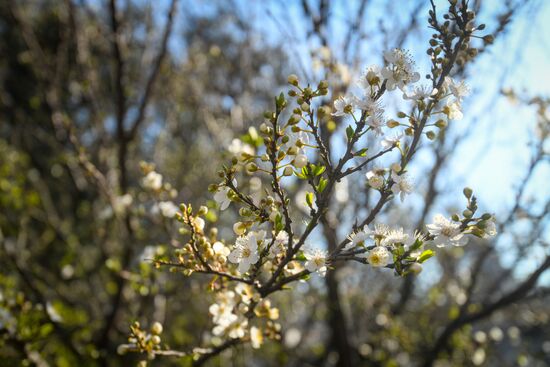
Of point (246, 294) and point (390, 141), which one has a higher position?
point (390, 141)

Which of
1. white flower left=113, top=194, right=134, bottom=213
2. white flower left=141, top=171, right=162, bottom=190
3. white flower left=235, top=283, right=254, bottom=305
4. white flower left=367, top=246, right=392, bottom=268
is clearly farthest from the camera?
white flower left=113, top=194, right=134, bottom=213

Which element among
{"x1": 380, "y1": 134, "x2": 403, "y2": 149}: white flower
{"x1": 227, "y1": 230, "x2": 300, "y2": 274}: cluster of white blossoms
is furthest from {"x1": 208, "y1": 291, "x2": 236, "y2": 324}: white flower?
{"x1": 380, "y1": 134, "x2": 403, "y2": 149}: white flower

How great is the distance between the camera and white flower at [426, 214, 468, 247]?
53.6 inches

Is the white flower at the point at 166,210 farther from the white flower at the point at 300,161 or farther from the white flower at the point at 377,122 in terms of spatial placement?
the white flower at the point at 377,122

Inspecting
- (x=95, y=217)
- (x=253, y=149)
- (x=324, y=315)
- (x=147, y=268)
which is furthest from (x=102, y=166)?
(x=324, y=315)

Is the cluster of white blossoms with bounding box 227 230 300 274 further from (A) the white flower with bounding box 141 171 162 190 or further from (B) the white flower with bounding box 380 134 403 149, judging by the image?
(A) the white flower with bounding box 141 171 162 190

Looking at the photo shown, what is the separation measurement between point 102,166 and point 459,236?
125 inches

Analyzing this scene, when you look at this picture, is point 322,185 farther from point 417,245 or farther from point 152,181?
point 152,181

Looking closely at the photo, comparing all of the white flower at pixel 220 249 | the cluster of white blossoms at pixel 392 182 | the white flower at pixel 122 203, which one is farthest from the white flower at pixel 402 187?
the white flower at pixel 122 203

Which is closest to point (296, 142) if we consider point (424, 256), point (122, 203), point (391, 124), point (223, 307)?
point (391, 124)

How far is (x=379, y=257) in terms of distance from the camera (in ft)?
4.24

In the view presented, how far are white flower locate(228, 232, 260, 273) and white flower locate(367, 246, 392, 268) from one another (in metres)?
0.33

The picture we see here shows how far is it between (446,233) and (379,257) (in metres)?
0.25

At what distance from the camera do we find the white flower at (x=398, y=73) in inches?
52.4
